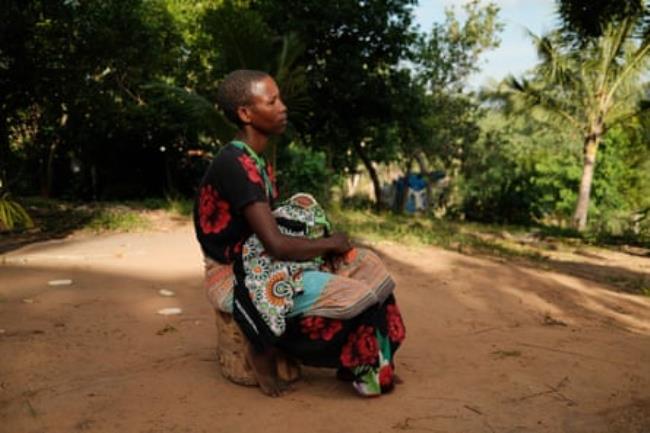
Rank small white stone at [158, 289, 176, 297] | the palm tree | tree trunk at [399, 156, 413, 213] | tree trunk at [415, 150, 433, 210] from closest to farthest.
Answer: small white stone at [158, 289, 176, 297] < the palm tree < tree trunk at [415, 150, 433, 210] < tree trunk at [399, 156, 413, 213]

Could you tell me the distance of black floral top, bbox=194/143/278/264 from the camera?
8.46ft

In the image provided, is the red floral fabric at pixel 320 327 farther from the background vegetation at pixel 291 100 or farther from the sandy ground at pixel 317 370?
the background vegetation at pixel 291 100

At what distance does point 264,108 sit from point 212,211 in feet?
1.71

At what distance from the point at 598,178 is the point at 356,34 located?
8.88m

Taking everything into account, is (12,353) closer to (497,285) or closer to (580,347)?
(580,347)

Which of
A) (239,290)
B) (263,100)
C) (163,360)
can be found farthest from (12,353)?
(263,100)

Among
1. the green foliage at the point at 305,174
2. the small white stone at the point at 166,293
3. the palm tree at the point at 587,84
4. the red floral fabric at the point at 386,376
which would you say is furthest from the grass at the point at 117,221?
the palm tree at the point at 587,84

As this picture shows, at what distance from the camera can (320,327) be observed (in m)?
2.62

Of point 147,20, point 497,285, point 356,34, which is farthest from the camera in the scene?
point 356,34

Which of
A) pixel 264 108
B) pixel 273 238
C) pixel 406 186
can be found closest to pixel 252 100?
pixel 264 108

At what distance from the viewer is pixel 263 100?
2746mm

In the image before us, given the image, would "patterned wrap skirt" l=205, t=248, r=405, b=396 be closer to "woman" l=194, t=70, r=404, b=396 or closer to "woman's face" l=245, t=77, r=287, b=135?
"woman" l=194, t=70, r=404, b=396

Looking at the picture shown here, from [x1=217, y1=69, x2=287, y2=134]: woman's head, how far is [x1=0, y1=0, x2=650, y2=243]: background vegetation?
6886mm

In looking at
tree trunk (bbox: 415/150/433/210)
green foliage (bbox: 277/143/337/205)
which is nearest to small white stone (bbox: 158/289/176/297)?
green foliage (bbox: 277/143/337/205)
